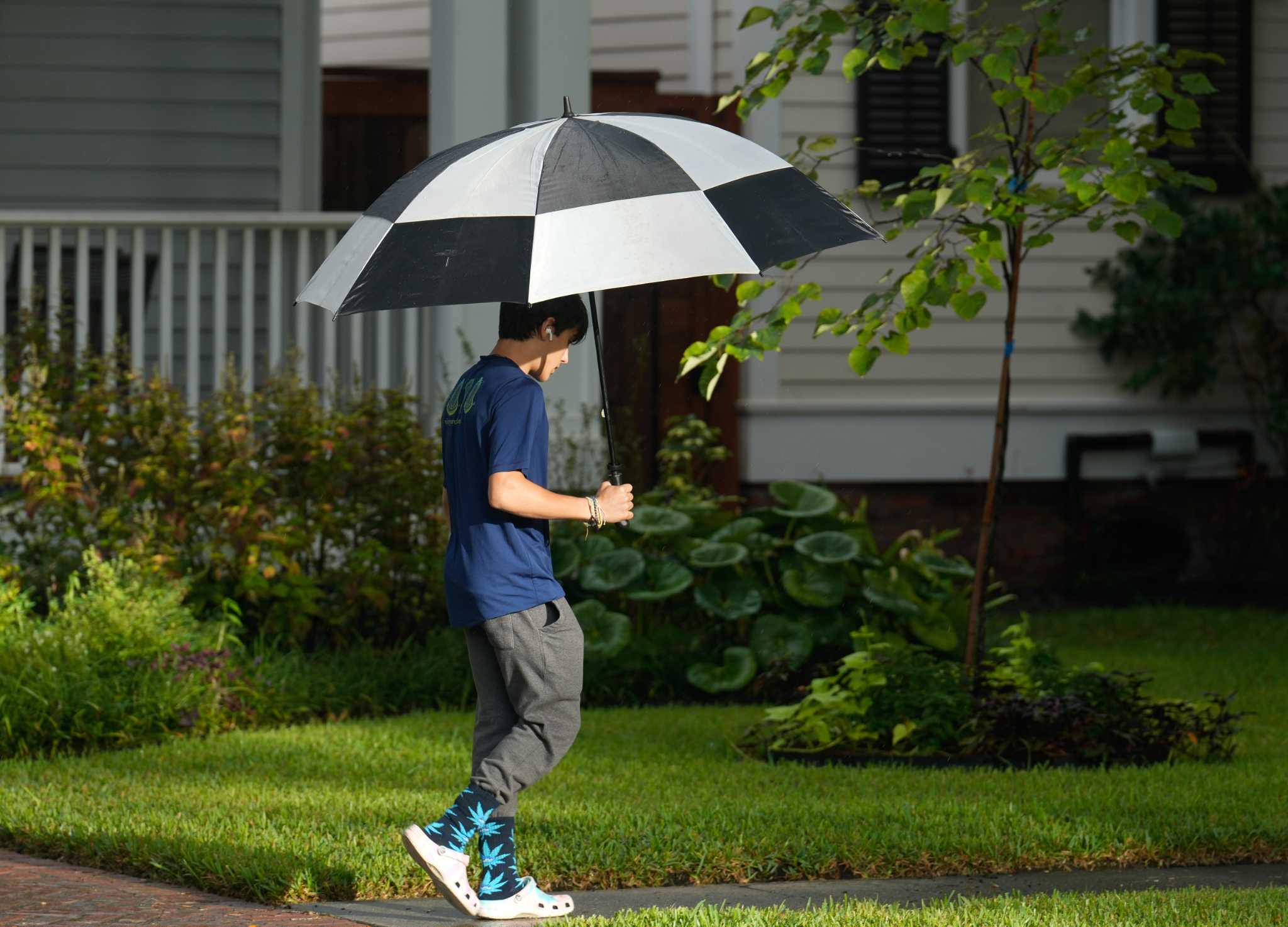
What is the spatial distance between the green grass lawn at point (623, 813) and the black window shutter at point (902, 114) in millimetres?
5391

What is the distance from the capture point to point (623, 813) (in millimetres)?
4840

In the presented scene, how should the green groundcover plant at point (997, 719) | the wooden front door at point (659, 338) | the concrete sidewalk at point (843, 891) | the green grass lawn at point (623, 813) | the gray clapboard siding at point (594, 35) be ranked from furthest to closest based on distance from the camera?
1. the gray clapboard siding at point (594, 35)
2. the wooden front door at point (659, 338)
3. the green groundcover plant at point (997, 719)
4. the green grass lawn at point (623, 813)
5. the concrete sidewalk at point (843, 891)

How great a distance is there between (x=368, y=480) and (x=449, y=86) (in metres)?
2.02

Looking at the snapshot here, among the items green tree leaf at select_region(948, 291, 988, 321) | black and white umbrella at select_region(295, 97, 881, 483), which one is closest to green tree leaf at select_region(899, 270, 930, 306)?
green tree leaf at select_region(948, 291, 988, 321)

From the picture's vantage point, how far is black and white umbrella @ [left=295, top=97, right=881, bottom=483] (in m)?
3.55

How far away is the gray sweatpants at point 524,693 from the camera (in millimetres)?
3799

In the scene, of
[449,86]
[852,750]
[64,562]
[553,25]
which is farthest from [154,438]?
[852,750]

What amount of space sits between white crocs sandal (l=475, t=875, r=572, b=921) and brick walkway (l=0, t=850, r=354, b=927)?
0.36 metres

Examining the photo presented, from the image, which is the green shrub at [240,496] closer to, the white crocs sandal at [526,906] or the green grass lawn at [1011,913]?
the white crocs sandal at [526,906]

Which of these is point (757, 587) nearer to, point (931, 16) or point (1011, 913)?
point (931, 16)

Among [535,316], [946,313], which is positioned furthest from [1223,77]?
[535,316]

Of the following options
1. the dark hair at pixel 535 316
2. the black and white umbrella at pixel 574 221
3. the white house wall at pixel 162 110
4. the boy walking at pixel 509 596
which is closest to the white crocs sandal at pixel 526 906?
the boy walking at pixel 509 596

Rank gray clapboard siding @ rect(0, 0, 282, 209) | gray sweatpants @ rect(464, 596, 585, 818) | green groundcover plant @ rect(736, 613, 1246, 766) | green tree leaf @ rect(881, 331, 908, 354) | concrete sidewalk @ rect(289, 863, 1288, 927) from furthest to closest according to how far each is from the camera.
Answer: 1. gray clapboard siding @ rect(0, 0, 282, 209)
2. green groundcover plant @ rect(736, 613, 1246, 766)
3. green tree leaf @ rect(881, 331, 908, 354)
4. concrete sidewalk @ rect(289, 863, 1288, 927)
5. gray sweatpants @ rect(464, 596, 585, 818)

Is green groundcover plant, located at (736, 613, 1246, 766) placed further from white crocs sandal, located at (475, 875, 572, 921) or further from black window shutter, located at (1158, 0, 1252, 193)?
black window shutter, located at (1158, 0, 1252, 193)
